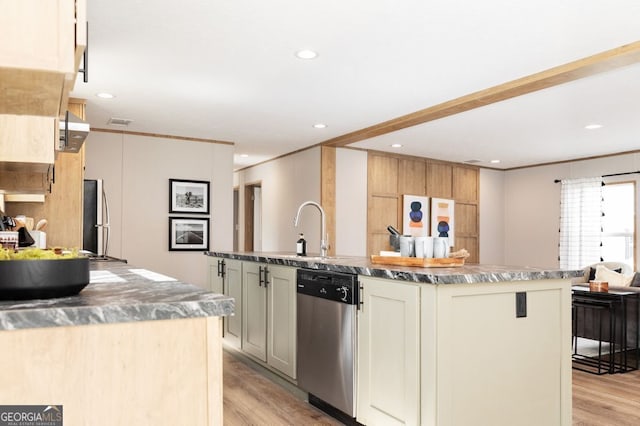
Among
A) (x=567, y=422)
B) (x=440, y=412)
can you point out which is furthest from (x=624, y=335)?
(x=440, y=412)

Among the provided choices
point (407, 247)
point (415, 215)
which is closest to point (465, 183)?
point (415, 215)

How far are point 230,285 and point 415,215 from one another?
3867 mm

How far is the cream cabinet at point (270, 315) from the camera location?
3.55 m

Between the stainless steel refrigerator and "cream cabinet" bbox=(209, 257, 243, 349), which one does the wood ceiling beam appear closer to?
"cream cabinet" bbox=(209, 257, 243, 349)

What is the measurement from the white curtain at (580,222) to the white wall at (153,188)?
5029mm

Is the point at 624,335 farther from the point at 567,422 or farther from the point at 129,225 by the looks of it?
the point at 129,225

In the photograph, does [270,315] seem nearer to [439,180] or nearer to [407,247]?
[407,247]

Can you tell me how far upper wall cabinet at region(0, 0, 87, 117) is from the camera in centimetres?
107

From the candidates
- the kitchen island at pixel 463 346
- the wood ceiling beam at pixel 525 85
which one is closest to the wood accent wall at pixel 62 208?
the kitchen island at pixel 463 346

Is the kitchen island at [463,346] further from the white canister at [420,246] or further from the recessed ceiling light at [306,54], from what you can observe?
the recessed ceiling light at [306,54]

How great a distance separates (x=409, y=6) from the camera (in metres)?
2.77

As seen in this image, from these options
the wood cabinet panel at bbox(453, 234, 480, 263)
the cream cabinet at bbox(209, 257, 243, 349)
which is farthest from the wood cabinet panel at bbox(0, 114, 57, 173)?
the wood cabinet panel at bbox(453, 234, 480, 263)

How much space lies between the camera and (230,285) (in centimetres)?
465

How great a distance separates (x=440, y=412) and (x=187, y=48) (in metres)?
2.69
